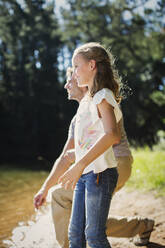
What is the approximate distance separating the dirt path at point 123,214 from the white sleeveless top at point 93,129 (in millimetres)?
1562

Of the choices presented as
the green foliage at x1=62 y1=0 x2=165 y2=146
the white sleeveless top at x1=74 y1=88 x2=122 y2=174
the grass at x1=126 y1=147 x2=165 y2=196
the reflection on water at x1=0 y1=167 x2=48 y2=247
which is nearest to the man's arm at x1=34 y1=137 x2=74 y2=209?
the white sleeveless top at x1=74 y1=88 x2=122 y2=174

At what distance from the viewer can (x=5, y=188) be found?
23.9 ft

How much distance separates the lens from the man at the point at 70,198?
102 inches

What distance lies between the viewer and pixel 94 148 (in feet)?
5.81

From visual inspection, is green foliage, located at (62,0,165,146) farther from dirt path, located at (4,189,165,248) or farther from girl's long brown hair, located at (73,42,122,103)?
girl's long brown hair, located at (73,42,122,103)

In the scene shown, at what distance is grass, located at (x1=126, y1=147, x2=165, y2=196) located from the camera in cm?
511

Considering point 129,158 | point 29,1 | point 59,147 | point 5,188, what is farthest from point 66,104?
point 129,158

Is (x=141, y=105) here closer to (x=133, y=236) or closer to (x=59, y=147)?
(x=59, y=147)

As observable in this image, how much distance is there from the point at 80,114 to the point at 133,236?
1639mm

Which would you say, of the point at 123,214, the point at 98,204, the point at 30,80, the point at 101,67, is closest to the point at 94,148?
the point at 98,204

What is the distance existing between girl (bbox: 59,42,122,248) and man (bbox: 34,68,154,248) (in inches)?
18.3

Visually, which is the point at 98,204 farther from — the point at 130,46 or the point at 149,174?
the point at 130,46

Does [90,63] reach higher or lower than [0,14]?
lower

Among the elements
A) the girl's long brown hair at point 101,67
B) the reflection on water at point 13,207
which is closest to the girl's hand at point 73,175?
the girl's long brown hair at point 101,67
